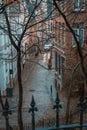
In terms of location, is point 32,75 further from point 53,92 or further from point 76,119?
point 76,119

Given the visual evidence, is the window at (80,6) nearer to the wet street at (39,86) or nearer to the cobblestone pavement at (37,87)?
the cobblestone pavement at (37,87)

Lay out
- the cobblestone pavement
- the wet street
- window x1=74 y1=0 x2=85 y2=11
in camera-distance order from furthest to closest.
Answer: the wet street, the cobblestone pavement, window x1=74 y1=0 x2=85 y2=11

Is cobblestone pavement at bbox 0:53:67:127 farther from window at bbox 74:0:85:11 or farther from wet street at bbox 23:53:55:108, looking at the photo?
window at bbox 74:0:85:11

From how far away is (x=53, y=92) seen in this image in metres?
33.9

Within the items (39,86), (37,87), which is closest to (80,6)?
(37,87)

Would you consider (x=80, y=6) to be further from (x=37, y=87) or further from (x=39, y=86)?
(x=39, y=86)

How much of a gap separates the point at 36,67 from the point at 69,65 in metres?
27.4

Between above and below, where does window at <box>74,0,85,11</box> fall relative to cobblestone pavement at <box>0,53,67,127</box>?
above

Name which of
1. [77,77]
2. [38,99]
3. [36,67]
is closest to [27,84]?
[38,99]

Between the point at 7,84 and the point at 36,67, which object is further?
the point at 36,67

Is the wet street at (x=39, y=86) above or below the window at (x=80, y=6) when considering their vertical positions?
below

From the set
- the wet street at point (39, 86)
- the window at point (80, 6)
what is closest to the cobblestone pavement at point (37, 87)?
the wet street at point (39, 86)

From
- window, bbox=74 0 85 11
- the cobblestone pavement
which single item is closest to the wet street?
the cobblestone pavement

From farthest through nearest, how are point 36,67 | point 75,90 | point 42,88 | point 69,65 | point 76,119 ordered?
1. point 36,67
2. point 42,88
3. point 75,90
4. point 69,65
5. point 76,119
